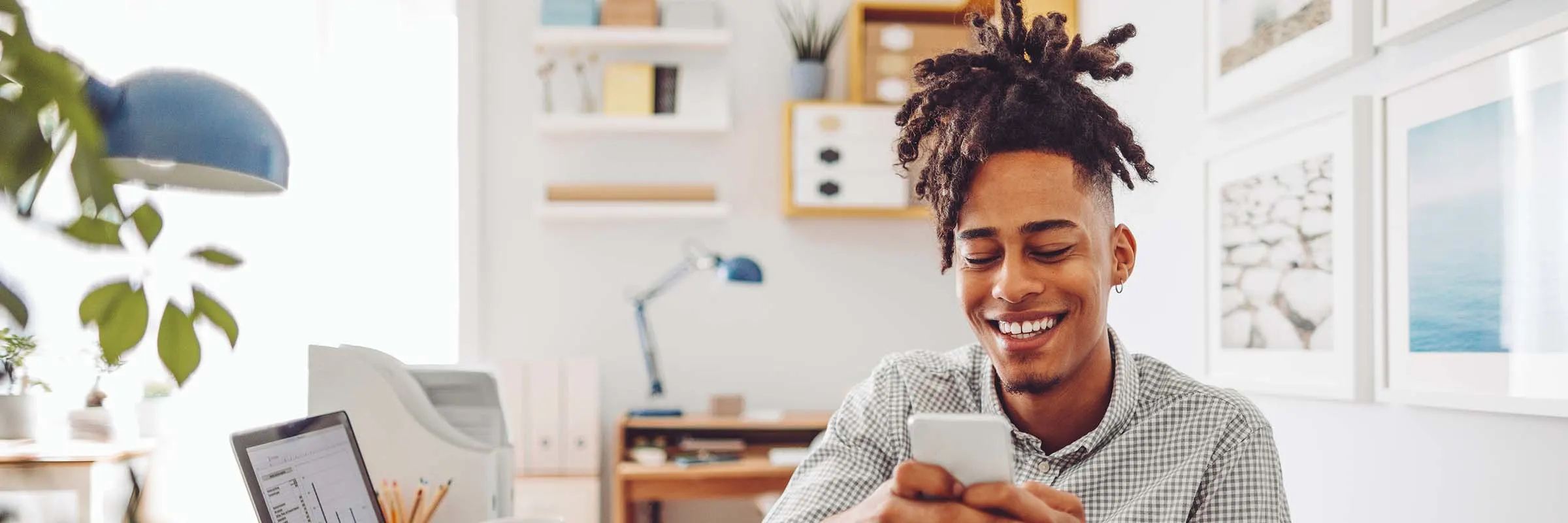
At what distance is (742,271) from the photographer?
3164mm

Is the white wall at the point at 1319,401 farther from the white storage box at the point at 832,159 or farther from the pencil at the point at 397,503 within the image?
the pencil at the point at 397,503

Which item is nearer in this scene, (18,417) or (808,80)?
(18,417)

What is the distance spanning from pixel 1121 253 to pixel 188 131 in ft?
3.32

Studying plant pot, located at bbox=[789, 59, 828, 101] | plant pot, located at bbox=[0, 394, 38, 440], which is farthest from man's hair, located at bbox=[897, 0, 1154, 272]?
plant pot, located at bbox=[0, 394, 38, 440]

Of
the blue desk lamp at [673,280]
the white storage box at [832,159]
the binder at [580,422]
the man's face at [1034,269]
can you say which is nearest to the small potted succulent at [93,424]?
the binder at [580,422]

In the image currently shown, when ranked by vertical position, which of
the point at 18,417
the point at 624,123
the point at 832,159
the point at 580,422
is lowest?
the point at 580,422

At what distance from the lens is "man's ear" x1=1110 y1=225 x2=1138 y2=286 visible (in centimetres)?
125

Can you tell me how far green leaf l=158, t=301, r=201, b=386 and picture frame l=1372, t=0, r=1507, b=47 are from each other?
5.02ft

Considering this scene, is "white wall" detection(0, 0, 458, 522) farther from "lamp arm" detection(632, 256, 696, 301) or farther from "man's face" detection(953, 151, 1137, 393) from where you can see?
"man's face" detection(953, 151, 1137, 393)

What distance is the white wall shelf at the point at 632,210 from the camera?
343 centimetres

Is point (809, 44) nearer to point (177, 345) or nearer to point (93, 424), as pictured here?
point (93, 424)

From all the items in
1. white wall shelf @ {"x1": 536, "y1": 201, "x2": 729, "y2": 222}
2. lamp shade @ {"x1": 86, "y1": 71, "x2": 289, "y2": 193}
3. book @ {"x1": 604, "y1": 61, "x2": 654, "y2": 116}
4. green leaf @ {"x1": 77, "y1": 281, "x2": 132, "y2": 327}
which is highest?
book @ {"x1": 604, "y1": 61, "x2": 654, "y2": 116}

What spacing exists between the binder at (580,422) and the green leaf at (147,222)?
301cm

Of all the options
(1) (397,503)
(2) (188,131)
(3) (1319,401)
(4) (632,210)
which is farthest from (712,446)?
(2) (188,131)
